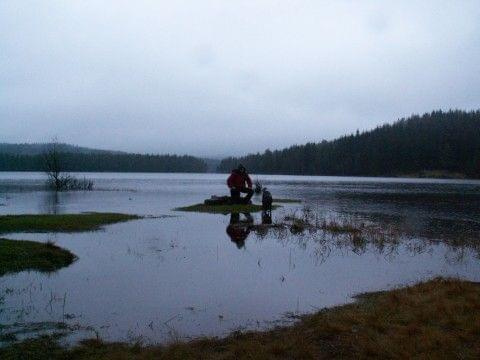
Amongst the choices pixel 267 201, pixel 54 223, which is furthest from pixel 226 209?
pixel 54 223

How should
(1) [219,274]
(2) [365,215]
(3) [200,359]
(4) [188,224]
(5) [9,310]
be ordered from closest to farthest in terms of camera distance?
(3) [200,359]
(5) [9,310]
(1) [219,274]
(4) [188,224]
(2) [365,215]

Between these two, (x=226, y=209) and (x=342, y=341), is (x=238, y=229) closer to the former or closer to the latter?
(x=226, y=209)

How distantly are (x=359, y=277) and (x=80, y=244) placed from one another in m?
11.3

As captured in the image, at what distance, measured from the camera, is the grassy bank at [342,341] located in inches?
285

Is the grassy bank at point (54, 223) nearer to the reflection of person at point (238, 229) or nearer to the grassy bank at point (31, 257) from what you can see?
the grassy bank at point (31, 257)

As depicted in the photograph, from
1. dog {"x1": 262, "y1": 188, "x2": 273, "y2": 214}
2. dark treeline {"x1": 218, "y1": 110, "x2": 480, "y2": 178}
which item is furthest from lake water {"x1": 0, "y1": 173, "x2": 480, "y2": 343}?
dark treeline {"x1": 218, "y1": 110, "x2": 480, "y2": 178}

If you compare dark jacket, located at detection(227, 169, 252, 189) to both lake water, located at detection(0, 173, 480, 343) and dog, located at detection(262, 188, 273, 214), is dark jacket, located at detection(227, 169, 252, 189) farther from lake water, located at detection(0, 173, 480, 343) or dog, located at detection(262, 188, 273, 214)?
lake water, located at detection(0, 173, 480, 343)

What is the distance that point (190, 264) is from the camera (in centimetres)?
1439

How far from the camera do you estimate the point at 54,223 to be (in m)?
22.7

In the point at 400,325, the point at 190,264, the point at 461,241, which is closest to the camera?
the point at 400,325

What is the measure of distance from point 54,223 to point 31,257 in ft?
29.9

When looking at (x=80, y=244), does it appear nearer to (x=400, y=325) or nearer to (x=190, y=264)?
(x=190, y=264)

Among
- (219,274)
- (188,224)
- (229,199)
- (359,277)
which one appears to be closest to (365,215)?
(229,199)

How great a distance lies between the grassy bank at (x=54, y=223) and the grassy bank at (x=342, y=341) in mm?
14574
